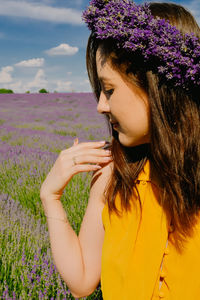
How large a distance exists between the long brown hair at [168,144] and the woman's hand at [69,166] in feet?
0.52

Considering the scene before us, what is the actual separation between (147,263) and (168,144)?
48cm

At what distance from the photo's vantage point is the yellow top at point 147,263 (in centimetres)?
114

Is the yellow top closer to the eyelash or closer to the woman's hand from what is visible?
the woman's hand

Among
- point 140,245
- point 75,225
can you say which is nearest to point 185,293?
point 140,245

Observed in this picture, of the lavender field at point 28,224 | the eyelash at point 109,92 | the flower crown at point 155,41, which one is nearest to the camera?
the flower crown at point 155,41

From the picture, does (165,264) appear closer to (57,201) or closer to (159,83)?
(57,201)

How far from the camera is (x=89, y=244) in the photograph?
50.3 inches

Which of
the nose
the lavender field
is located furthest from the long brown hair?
the lavender field

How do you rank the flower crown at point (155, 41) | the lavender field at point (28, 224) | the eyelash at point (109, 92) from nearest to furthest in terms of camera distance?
the flower crown at point (155, 41) < the eyelash at point (109, 92) < the lavender field at point (28, 224)

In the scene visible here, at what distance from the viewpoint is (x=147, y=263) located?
1146mm

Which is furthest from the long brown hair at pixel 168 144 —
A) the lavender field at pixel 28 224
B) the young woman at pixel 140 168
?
the lavender field at pixel 28 224

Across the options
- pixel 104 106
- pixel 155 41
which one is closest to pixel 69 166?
pixel 104 106

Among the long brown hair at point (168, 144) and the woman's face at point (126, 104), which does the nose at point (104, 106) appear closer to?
the woman's face at point (126, 104)

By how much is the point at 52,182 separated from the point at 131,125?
41cm
